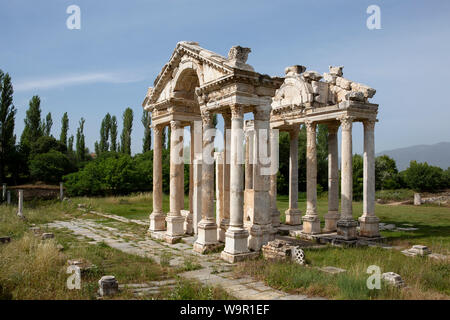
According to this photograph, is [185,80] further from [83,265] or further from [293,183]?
[83,265]

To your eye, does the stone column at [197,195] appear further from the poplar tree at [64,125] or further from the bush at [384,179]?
the poplar tree at [64,125]

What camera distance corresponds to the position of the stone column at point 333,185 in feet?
56.9

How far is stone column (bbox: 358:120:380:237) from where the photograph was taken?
51.3 feet

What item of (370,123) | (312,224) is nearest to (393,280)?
(312,224)

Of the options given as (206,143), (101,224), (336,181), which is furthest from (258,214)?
(101,224)

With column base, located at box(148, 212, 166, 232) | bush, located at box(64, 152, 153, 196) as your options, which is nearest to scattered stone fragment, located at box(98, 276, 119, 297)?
column base, located at box(148, 212, 166, 232)

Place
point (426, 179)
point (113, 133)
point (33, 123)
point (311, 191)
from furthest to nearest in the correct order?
point (113, 133), point (33, 123), point (426, 179), point (311, 191)

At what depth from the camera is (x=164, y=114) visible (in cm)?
1628

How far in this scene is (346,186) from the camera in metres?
15.5

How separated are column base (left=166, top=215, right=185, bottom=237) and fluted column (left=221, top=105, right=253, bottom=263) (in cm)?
396

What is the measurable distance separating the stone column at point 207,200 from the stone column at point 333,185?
6.77 m

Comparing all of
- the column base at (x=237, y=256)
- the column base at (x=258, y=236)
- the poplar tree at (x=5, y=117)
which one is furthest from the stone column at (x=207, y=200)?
the poplar tree at (x=5, y=117)

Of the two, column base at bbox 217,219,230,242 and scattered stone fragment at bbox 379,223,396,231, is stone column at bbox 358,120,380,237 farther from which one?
column base at bbox 217,219,230,242

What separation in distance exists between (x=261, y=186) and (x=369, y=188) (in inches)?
240
